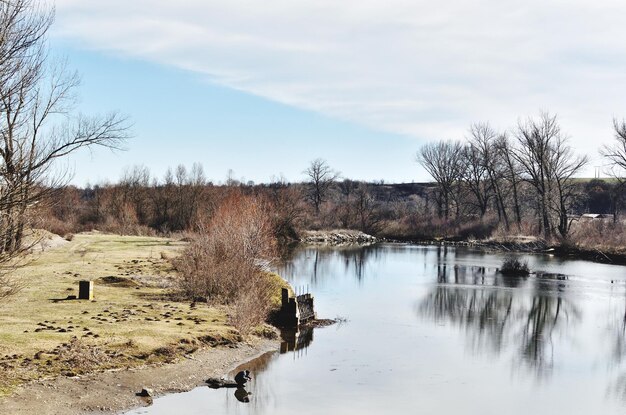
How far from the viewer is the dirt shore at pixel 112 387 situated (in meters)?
14.2

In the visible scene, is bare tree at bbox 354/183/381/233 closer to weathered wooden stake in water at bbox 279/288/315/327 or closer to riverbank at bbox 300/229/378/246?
riverbank at bbox 300/229/378/246

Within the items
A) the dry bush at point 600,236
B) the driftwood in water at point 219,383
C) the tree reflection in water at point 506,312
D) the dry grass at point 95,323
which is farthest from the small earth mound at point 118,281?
the dry bush at point 600,236

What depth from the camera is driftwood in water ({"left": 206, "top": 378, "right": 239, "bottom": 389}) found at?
1773 cm

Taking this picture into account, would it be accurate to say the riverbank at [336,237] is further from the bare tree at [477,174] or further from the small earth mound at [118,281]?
the small earth mound at [118,281]

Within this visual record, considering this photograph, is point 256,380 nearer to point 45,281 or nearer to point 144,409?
point 144,409

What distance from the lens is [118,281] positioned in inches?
1193

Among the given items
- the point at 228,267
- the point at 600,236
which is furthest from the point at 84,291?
the point at 600,236

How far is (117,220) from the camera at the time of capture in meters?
79.9

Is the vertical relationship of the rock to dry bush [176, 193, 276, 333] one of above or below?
below

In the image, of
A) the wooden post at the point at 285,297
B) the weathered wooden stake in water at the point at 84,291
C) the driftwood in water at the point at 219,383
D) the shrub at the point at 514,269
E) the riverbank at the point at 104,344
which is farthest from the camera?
the shrub at the point at 514,269

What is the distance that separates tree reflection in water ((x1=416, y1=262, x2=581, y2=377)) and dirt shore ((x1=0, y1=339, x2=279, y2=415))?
33.3 ft

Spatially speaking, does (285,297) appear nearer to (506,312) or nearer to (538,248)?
(506,312)

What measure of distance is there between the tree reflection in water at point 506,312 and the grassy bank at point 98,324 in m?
8.63

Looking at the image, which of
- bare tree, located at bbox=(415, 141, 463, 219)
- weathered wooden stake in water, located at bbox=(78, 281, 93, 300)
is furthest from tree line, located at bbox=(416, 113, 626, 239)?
weathered wooden stake in water, located at bbox=(78, 281, 93, 300)
